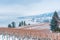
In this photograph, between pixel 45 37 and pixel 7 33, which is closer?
pixel 45 37

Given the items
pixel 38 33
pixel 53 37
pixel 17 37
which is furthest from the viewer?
pixel 17 37

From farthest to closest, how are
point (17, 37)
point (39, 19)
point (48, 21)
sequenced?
point (39, 19), point (48, 21), point (17, 37)

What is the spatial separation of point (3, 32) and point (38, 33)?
0.71m

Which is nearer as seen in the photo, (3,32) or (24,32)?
(24,32)

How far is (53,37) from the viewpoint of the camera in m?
2.91

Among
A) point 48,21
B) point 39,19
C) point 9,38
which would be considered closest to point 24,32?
point 9,38

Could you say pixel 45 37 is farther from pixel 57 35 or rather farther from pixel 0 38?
pixel 0 38

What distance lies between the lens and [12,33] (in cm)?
340

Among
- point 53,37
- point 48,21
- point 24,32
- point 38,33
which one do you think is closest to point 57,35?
point 53,37

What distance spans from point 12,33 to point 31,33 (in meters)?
0.37

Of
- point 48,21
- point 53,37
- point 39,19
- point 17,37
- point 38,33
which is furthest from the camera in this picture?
point 39,19

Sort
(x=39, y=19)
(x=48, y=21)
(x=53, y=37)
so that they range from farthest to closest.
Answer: (x=39, y=19) < (x=48, y=21) < (x=53, y=37)

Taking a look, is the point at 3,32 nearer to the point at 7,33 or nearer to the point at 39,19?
the point at 7,33

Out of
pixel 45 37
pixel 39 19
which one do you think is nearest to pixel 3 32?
pixel 45 37
